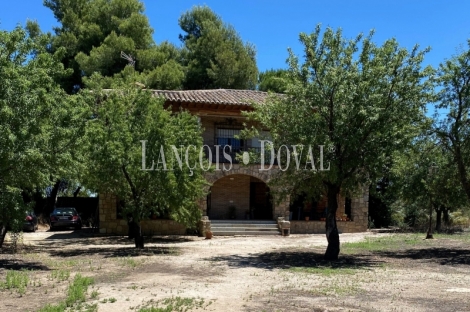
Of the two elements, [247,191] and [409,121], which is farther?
[247,191]

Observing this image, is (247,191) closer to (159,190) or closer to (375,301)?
(159,190)

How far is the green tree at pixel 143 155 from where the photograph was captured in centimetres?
1442

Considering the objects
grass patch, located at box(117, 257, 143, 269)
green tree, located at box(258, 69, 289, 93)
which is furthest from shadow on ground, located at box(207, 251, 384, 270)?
green tree, located at box(258, 69, 289, 93)

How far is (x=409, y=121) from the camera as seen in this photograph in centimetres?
1344

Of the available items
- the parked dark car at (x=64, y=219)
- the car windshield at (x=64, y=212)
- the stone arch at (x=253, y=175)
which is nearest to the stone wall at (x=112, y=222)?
the stone arch at (x=253, y=175)

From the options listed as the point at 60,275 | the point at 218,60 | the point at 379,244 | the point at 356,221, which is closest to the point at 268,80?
the point at 218,60

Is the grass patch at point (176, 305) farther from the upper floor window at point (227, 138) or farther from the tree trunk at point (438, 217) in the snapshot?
the tree trunk at point (438, 217)

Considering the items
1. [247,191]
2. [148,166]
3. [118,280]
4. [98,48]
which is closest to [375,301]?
[118,280]

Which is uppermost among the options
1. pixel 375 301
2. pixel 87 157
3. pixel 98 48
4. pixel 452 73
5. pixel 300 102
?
pixel 98 48

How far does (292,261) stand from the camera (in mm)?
13773

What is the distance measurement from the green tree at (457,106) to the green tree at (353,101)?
1929mm

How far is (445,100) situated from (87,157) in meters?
11.3

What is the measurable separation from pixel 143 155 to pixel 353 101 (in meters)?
6.34

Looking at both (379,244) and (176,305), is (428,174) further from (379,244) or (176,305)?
(176,305)
